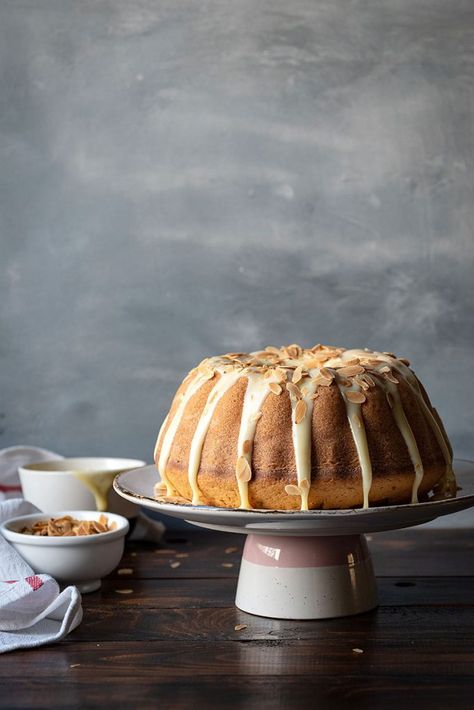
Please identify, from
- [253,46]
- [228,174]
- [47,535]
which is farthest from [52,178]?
[47,535]

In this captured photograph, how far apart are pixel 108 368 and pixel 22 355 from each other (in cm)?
17

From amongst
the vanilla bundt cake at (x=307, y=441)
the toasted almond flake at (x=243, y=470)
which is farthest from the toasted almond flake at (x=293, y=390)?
the toasted almond flake at (x=243, y=470)

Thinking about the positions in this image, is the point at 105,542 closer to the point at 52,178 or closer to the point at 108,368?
the point at 108,368

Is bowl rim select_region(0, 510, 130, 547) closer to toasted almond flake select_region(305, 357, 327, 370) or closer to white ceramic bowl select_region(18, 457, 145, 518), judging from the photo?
white ceramic bowl select_region(18, 457, 145, 518)

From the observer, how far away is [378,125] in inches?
74.3

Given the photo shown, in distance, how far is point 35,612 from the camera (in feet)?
4.18

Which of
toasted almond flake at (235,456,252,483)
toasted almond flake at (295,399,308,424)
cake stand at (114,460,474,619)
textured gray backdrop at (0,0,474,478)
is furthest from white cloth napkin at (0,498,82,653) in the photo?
textured gray backdrop at (0,0,474,478)

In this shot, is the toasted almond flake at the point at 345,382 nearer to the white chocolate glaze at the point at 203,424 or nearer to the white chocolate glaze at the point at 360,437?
the white chocolate glaze at the point at 360,437

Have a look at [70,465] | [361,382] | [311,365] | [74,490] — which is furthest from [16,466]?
[361,382]

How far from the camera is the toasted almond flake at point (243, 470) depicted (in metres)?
1.26

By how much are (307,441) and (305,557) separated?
18cm

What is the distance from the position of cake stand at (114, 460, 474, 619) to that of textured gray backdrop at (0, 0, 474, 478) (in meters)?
0.56

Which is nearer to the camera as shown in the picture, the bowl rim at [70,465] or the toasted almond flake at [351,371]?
the toasted almond flake at [351,371]

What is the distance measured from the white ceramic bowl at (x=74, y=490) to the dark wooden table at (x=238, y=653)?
6.5 inches
